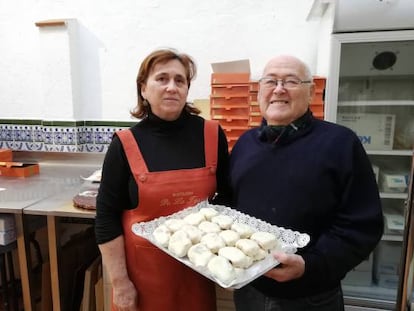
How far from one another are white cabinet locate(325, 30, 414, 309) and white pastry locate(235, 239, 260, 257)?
3.87 feet

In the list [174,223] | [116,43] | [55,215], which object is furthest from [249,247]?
[116,43]

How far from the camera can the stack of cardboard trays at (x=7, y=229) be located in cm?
170

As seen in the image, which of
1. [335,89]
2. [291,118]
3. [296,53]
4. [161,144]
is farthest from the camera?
[296,53]

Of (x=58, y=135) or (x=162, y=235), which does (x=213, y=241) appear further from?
(x=58, y=135)

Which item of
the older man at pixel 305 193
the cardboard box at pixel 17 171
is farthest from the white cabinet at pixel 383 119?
the cardboard box at pixel 17 171

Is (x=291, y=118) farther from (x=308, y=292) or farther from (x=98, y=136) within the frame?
(x=98, y=136)

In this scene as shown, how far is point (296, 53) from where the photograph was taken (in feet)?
7.23

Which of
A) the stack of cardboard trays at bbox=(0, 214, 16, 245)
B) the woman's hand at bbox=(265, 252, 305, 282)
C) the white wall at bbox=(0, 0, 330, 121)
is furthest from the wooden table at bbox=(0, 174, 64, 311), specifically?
the woman's hand at bbox=(265, 252, 305, 282)

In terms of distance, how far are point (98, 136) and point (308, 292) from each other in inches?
79.3

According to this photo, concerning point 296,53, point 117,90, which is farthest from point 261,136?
point 117,90

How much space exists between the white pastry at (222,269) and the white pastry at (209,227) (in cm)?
12

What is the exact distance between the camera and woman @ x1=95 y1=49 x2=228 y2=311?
3.67 feet

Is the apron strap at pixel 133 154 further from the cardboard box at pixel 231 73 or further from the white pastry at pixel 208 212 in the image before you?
the cardboard box at pixel 231 73

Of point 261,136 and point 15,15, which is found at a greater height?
point 15,15
